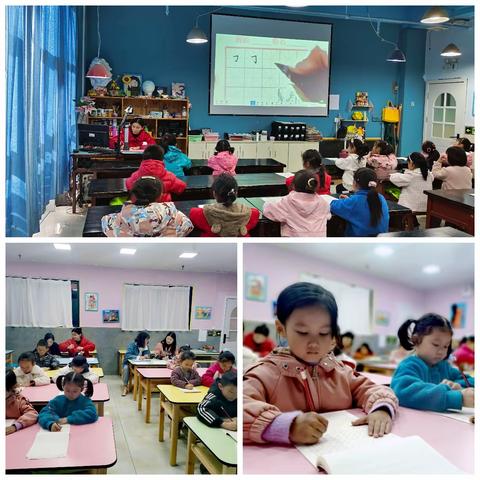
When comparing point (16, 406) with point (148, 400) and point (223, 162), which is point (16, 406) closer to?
point (148, 400)

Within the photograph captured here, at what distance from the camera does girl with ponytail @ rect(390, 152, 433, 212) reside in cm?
533

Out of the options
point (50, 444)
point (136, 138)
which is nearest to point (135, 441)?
point (50, 444)

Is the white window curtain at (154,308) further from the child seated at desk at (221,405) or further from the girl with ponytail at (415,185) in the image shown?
the girl with ponytail at (415,185)

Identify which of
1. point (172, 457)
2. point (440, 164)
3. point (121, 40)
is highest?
point (121, 40)

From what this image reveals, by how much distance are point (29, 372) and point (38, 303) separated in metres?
0.21

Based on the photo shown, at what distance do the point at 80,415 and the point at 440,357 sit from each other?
3.55 ft

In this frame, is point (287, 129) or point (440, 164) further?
point (287, 129)

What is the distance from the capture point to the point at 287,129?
9984mm

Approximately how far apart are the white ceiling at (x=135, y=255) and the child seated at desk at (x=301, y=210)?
1688 mm

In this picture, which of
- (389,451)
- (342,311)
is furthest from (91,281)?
(389,451)

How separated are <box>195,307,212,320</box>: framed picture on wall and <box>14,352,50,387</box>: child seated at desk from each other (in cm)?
47

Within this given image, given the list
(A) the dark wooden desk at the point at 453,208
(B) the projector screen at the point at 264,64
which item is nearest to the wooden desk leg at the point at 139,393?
(A) the dark wooden desk at the point at 453,208

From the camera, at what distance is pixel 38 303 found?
1739 millimetres

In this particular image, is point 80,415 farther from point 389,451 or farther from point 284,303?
point 389,451
